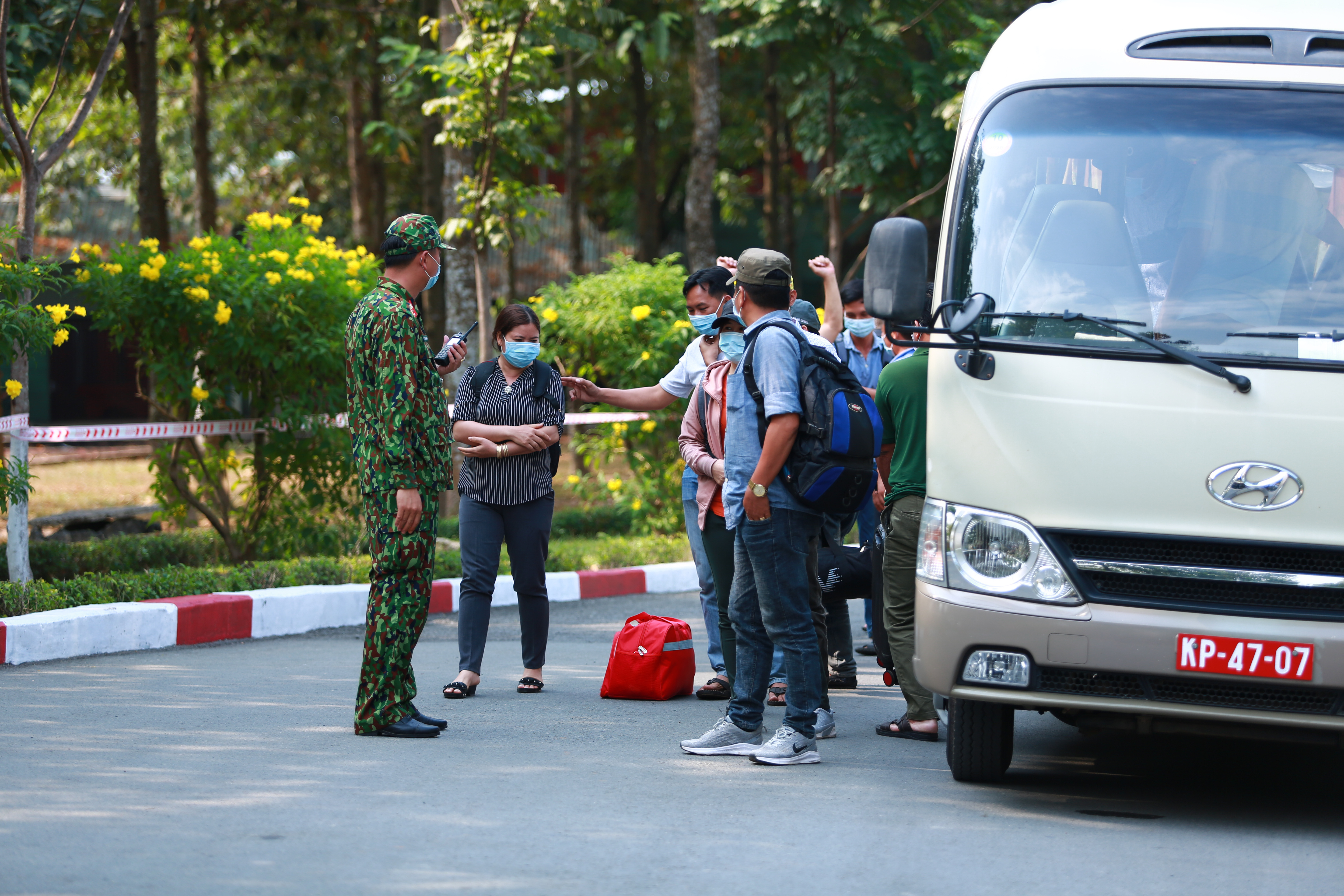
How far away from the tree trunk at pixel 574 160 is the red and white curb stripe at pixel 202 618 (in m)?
10.6

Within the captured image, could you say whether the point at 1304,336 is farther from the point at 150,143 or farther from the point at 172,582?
the point at 150,143

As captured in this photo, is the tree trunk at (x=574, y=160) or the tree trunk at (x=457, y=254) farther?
the tree trunk at (x=574, y=160)

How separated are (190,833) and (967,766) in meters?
2.61

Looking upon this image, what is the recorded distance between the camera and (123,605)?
7258 millimetres

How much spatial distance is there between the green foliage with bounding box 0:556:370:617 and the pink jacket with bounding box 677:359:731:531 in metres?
3.25

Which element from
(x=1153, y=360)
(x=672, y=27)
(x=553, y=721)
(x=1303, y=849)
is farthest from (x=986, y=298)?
(x=672, y=27)

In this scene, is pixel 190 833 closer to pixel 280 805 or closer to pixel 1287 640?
pixel 280 805

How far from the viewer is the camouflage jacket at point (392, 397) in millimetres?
5309

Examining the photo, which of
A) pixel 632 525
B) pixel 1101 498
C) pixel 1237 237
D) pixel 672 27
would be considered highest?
pixel 672 27

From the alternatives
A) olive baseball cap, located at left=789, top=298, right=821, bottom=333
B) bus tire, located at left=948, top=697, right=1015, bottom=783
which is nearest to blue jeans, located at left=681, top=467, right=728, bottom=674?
olive baseball cap, located at left=789, top=298, right=821, bottom=333

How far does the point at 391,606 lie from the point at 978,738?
2.24 m

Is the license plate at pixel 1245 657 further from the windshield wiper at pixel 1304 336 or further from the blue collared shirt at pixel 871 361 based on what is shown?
the blue collared shirt at pixel 871 361

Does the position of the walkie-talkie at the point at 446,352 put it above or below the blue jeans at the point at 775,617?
above

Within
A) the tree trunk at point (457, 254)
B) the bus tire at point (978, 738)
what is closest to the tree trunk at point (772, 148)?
the tree trunk at point (457, 254)
